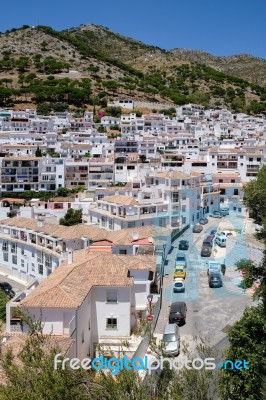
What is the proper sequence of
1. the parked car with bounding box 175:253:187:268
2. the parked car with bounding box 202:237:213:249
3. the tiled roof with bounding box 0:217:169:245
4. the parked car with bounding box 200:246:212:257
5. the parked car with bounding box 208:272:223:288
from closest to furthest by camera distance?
the parked car with bounding box 208:272:223:288, the parked car with bounding box 175:253:187:268, the tiled roof with bounding box 0:217:169:245, the parked car with bounding box 200:246:212:257, the parked car with bounding box 202:237:213:249

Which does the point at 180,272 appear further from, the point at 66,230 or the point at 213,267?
the point at 66,230

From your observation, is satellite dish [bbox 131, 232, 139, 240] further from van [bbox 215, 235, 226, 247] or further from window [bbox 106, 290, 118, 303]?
window [bbox 106, 290, 118, 303]

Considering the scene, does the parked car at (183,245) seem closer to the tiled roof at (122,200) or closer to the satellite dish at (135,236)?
the satellite dish at (135,236)

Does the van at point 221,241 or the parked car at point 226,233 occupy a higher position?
the parked car at point 226,233

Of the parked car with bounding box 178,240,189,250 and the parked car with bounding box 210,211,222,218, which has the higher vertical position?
the parked car with bounding box 210,211,222,218

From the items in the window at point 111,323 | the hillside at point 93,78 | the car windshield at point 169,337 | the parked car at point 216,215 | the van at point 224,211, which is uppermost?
the hillside at point 93,78

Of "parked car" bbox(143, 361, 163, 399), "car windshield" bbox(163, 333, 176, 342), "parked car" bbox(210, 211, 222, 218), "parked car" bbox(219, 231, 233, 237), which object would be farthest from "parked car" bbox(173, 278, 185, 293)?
"parked car" bbox(210, 211, 222, 218)

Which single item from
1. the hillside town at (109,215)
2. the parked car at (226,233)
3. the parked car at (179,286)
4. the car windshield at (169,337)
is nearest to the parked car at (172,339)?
the car windshield at (169,337)
